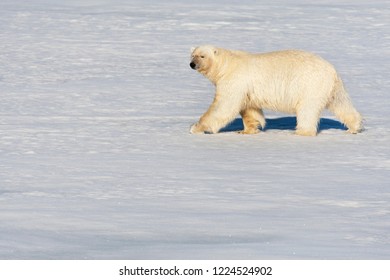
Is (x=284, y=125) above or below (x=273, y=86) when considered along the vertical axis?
below

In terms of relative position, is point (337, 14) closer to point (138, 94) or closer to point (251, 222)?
point (138, 94)

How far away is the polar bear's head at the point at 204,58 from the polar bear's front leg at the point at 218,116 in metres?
0.27

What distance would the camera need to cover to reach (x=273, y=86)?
9094 mm

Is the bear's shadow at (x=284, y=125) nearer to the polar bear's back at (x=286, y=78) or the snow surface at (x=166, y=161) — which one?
the snow surface at (x=166, y=161)

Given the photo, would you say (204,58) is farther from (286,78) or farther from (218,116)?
(286,78)

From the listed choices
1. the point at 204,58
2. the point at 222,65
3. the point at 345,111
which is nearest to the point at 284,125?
the point at 345,111

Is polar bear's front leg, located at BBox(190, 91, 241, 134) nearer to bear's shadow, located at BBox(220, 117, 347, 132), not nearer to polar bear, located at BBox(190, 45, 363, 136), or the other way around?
polar bear, located at BBox(190, 45, 363, 136)

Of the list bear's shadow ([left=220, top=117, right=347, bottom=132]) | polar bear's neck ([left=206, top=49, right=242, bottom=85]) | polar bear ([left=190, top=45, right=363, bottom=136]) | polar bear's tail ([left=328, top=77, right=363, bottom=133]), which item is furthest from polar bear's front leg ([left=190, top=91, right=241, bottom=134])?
polar bear's tail ([left=328, top=77, right=363, bottom=133])

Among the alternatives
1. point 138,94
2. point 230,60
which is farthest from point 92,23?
point 230,60

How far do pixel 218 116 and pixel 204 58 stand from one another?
50 centimetres

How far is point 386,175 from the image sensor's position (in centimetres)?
755

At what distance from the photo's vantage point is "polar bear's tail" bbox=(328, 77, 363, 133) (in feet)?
30.1

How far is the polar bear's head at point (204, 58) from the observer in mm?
9125

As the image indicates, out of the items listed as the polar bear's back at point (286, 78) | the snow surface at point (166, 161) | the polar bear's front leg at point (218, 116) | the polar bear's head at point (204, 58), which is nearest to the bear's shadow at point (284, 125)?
the snow surface at point (166, 161)
